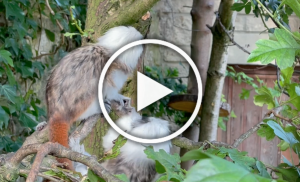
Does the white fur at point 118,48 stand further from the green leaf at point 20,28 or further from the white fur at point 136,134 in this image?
the green leaf at point 20,28

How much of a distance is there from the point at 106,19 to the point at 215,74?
79cm

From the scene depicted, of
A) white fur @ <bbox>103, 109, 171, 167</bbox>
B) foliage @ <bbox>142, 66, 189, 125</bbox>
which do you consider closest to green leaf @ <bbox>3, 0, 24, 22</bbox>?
foliage @ <bbox>142, 66, 189, 125</bbox>

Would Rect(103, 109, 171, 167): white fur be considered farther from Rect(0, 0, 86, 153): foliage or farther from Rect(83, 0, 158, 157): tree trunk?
Rect(0, 0, 86, 153): foliage

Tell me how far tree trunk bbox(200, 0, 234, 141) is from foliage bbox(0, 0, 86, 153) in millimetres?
831

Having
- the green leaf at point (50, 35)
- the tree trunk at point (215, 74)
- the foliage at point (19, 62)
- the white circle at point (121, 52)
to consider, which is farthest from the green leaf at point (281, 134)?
the green leaf at point (50, 35)

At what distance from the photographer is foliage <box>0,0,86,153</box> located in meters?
1.77

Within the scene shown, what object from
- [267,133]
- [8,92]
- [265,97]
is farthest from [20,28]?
[267,133]

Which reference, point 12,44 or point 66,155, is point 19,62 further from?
point 66,155

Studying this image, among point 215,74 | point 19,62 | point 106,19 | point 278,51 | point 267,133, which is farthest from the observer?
point 19,62

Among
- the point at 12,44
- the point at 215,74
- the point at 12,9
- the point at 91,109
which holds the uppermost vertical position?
the point at 12,9

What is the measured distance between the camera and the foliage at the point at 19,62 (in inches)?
69.6

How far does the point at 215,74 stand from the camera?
5.38 ft

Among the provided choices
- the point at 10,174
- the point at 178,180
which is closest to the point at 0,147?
the point at 10,174

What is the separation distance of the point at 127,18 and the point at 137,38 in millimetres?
243
